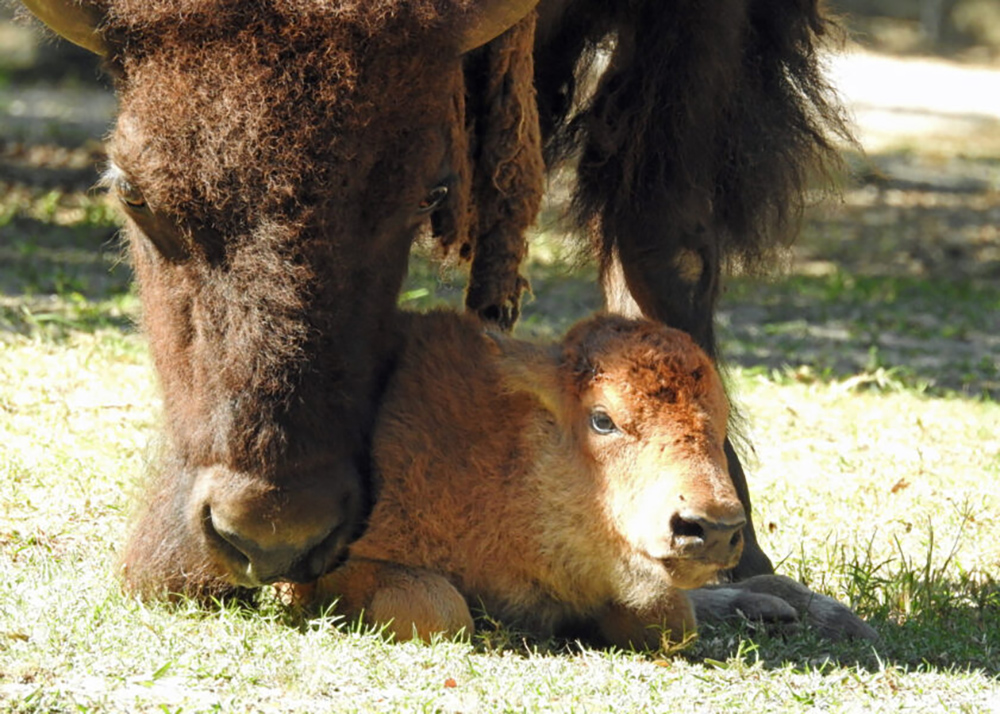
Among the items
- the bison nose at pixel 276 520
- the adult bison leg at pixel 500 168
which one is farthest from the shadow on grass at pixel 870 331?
the bison nose at pixel 276 520

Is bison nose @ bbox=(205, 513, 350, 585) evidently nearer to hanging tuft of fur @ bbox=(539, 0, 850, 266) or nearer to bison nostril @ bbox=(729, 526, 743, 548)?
bison nostril @ bbox=(729, 526, 743, 548)

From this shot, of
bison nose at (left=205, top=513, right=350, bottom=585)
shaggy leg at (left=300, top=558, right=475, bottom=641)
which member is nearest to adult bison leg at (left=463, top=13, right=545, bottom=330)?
shaggy leg at (left=300, top=558, right=475, bottom=641)

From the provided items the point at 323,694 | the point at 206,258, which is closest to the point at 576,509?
the point at 323,694

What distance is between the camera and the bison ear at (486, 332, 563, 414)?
12.3ft

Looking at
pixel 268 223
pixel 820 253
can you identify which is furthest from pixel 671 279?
pixel 820 253

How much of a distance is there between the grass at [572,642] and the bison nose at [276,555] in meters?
0.17

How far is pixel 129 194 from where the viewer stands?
3730 mm

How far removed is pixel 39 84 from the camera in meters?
18.8

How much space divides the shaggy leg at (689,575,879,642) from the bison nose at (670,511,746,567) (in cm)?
87

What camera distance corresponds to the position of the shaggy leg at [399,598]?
3662 millimetres

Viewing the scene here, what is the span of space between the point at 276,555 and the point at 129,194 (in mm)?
1022

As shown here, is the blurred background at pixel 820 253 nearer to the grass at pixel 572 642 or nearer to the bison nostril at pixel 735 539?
the grass at pixel 572 642

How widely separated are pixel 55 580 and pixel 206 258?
1.12m

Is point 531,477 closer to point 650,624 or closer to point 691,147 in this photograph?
point 650,624
